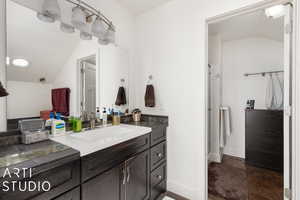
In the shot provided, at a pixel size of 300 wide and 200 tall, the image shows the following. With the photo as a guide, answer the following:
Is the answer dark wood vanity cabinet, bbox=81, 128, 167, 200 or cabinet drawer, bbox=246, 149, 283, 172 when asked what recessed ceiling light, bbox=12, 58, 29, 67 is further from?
cabinet drawer, bbox=246, 149, 283, 172

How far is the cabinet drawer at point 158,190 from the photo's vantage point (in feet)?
4.95

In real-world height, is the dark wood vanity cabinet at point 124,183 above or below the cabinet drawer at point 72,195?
below

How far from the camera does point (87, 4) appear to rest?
1442 mm

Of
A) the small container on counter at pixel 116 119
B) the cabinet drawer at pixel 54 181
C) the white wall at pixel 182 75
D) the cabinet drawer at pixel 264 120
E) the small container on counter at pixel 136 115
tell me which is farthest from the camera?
the cabinet drawer at pixel 264 120

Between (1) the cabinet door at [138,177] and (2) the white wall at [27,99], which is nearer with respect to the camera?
(2) the white wall at [27,99]

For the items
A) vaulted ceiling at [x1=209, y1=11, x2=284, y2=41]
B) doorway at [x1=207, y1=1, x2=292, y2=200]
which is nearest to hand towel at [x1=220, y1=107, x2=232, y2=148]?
doorway at [x1=207, y1=1, x2=292, y2=200]

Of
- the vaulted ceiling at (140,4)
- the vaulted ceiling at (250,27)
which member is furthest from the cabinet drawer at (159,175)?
the vaulted ceiling at (250,27)

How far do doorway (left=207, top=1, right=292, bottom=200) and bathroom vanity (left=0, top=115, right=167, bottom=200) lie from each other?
3.21 feet

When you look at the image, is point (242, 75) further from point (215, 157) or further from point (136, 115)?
point (136, 115)

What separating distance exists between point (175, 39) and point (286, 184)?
1836mm

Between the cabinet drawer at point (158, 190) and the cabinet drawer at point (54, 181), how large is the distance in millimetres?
969

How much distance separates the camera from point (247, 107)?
99.8 inches

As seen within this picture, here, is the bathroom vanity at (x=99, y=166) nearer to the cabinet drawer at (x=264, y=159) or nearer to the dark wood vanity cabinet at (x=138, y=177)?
the dark wood vanity cabinet at (x=138, y=177)

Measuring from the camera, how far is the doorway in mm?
1956
